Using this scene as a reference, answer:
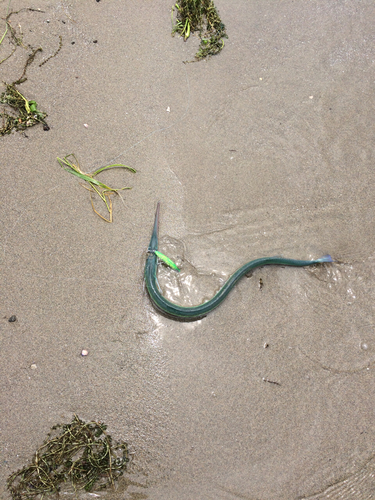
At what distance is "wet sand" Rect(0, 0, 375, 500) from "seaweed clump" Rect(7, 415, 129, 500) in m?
0.10

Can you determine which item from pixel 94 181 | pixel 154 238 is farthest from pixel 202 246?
pixel 94 181

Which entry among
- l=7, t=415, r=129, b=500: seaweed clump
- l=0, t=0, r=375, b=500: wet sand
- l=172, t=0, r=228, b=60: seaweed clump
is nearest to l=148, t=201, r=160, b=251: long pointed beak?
l=0, t=0, r=375, b=500: wet sand

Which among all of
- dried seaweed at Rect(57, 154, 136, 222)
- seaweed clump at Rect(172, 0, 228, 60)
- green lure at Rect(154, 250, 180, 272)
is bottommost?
green lure at Rect(154, 250, 180, 272)

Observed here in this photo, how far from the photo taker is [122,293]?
126 inches

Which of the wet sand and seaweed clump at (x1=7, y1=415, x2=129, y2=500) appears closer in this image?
seaweed clump at (x1=7, y1=415, x2=129, y2=500)

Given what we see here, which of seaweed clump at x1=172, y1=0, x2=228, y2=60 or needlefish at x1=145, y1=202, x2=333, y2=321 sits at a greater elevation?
seaweed clump at x1=172, y1=0, x2=228, y2=60

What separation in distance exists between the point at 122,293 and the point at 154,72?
242 centimetres

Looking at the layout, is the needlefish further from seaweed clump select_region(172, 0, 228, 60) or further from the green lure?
seaweed clump select_region(172, 0, 228, 60)

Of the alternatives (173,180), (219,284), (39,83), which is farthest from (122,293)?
(39,83)

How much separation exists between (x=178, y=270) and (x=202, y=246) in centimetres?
34

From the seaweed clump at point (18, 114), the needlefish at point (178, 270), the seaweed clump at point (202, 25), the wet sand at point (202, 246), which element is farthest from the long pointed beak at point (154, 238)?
the seaweed clump at point (202, 25)

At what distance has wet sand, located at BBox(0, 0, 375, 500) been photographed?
2.94 m

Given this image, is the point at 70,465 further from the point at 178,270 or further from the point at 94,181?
the point at 94,181

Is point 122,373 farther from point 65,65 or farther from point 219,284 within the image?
point 65,65
